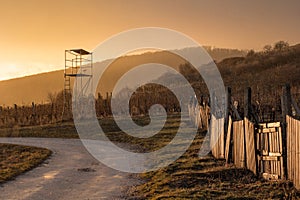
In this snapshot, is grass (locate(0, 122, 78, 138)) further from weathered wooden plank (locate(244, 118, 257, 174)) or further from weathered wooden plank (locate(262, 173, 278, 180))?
weathered wooden plank (locate(262, 173, 278, 180))

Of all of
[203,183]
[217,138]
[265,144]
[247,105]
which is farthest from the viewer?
[217,138]

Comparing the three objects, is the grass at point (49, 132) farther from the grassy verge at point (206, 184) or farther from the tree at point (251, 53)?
the tree at point (251, 53)

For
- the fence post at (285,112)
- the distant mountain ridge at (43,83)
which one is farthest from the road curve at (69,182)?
the distant mountain ridge at (43,83)

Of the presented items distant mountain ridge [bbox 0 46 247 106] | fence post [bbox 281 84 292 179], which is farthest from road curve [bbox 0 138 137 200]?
distant mountain ridge [bbox 0 46 247 106]

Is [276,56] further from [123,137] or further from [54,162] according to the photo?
[54,162]

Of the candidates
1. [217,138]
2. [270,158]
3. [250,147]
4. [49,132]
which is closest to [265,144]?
[270,158]

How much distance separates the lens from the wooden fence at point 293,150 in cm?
877

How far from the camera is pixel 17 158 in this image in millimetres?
17891

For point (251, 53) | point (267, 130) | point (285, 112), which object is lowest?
point (267, 130)

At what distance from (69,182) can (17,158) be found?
6521mm

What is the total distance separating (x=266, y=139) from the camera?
1038cm

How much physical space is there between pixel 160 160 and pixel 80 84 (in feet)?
97.0

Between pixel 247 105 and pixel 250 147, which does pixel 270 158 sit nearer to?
pixel 250 147

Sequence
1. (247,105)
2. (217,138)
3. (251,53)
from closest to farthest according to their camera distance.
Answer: (247,105)
(217,138)
(251,53)
